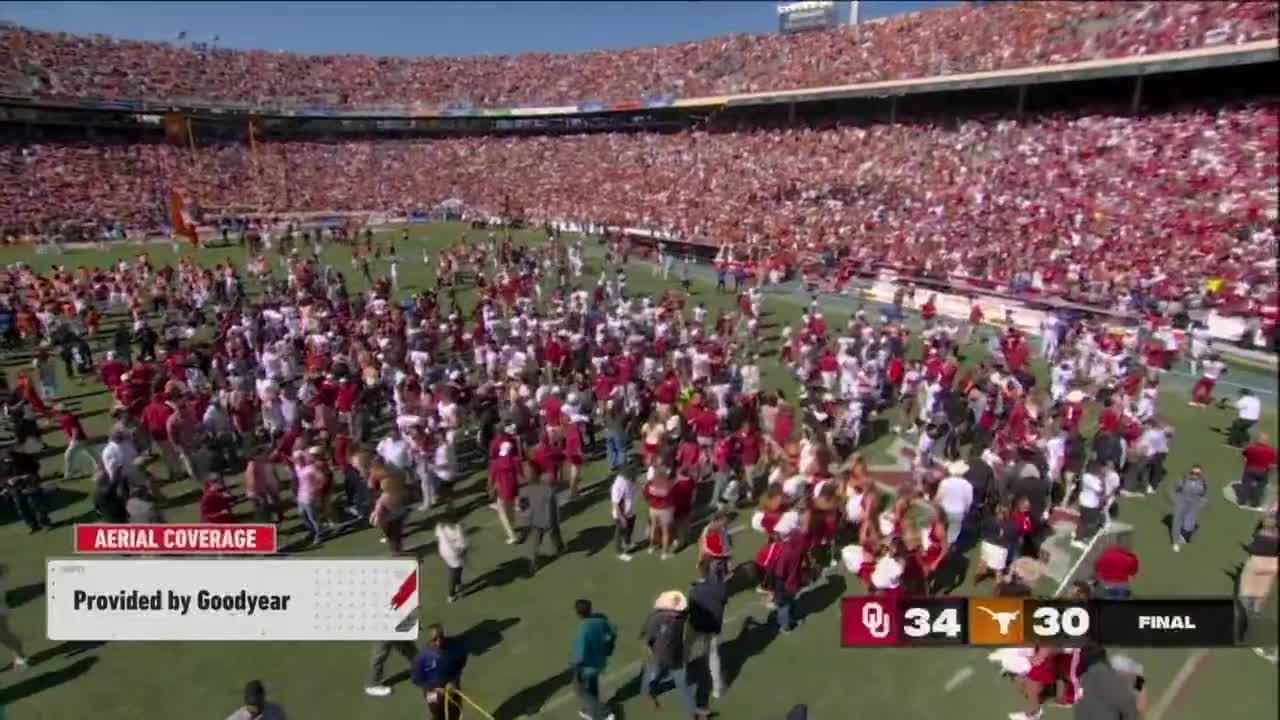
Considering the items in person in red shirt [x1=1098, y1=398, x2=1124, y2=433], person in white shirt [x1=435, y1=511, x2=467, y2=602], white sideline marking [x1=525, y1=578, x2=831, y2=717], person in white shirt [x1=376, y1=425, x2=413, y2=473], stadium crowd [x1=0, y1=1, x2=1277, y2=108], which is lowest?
white sideline marking [x1=525, y1=578, x2=831, y2=717]

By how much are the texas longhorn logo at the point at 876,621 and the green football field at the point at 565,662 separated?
1.39 metres

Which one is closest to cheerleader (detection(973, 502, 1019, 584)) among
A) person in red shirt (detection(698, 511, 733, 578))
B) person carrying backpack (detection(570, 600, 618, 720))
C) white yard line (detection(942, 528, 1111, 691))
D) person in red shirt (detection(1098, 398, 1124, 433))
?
white yard line (detection(942, 528, 1111, 691))

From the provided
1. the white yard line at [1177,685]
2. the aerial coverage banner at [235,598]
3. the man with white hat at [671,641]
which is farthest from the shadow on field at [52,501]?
the white yard line at [1177,685]

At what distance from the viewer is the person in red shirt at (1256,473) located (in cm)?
919

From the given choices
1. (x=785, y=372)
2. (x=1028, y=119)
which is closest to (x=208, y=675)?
(x=785, y=372)

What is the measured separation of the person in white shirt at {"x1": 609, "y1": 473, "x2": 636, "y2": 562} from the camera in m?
9.14

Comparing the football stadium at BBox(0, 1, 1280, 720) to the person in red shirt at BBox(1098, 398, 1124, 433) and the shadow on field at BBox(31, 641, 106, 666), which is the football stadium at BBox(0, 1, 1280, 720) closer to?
the shadow on field at BBox(31, 641, 106, 666)

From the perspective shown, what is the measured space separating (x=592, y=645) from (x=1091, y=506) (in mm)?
6494

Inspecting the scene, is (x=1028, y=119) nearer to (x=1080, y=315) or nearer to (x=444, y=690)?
(x=1080, y=315)

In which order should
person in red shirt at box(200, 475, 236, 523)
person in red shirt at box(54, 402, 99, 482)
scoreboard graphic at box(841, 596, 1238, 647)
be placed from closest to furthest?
scoreboard graphic at box(841, 596, 1238, 647)
person in red shirt at box(200, 475, 236, 523)
person in red shirt at box(54, 402, 99, 482)

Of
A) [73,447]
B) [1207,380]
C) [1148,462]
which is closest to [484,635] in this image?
[73,447]

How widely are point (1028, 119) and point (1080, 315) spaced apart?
4345mm

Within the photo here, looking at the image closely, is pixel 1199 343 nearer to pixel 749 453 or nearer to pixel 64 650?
pixel 749 453

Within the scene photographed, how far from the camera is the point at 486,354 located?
14.8 metres
